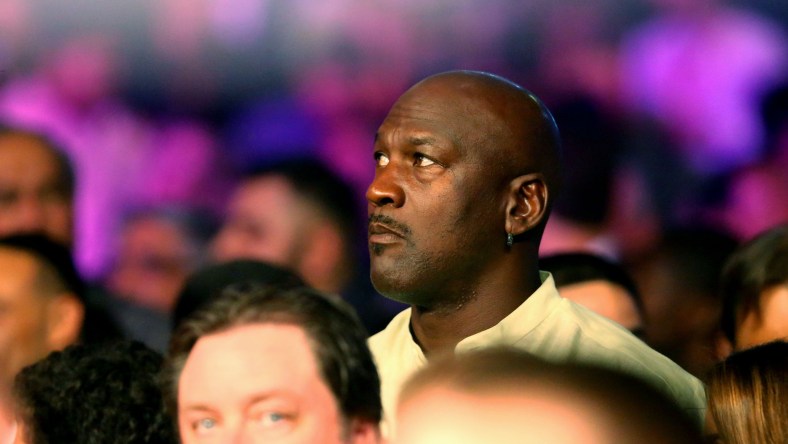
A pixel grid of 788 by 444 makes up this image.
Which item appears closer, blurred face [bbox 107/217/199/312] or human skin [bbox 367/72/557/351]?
human skin [bbox 367/72/557/351]

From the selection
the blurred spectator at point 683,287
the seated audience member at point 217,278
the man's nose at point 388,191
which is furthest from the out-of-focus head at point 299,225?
the man's nose at point 388,191

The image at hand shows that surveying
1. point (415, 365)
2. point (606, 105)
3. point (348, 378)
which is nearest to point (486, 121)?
point (415, 365)

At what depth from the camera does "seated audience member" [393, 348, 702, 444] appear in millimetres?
1171

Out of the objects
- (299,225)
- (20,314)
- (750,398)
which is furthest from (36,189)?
(750,398)

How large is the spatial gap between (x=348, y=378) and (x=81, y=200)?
3.29 m

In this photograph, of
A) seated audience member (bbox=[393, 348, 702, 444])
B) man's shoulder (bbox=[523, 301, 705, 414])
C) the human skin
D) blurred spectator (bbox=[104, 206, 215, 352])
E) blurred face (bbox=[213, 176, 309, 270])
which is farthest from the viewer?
blurred spectator (bbox=[104, 206, 215, 352])

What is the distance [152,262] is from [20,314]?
1.35 meters

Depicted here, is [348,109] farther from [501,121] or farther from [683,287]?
[501,121]

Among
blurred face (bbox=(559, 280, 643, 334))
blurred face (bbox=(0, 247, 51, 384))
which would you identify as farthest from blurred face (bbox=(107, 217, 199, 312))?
blurred face (bbox=(559, 280, 643, 334))

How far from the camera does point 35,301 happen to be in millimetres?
3975

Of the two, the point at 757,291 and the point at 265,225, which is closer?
the point at 757,291

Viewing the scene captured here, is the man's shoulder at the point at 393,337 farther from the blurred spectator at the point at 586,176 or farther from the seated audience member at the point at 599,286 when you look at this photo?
the blurred spectator at the point at 586,176

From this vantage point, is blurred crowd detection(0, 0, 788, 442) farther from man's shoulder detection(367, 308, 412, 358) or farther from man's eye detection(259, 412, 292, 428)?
man's eye detection(259, 412, 292, 428)

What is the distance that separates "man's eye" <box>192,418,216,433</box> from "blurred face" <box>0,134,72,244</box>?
273 centimetres
